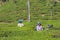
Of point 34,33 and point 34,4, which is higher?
point 34,33

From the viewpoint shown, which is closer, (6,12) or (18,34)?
(18,34)

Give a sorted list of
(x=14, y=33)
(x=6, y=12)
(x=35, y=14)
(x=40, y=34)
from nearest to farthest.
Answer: (x=40, y=34)
(x=14, y=33)
(x=35, y=14)
(x=6, y=12)

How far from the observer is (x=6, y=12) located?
57188 mm

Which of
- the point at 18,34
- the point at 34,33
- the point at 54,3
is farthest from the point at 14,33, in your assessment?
the point at 54,3

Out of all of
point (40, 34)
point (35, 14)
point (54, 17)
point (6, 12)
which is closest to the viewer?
point (40, 34)

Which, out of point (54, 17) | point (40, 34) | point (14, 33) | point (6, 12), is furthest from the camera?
point (6, 12)

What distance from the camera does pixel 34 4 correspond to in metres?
59.5

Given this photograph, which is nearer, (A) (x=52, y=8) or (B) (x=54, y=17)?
(B) (x=54, y=17)

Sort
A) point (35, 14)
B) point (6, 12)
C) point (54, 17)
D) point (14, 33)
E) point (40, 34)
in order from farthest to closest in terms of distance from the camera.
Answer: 1. point (6, 12)
2. point (35, 14)
3. point (54, 17)
4. point (14, 33)
5. point (40, 34)

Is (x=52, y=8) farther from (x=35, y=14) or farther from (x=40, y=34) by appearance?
(x=40, y=34)

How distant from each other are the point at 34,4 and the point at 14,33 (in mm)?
37710

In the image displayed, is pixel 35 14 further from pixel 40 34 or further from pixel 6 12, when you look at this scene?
pixel 40 34

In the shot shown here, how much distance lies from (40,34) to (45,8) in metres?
35.5

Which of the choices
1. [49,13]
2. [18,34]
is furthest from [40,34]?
[49,13]
